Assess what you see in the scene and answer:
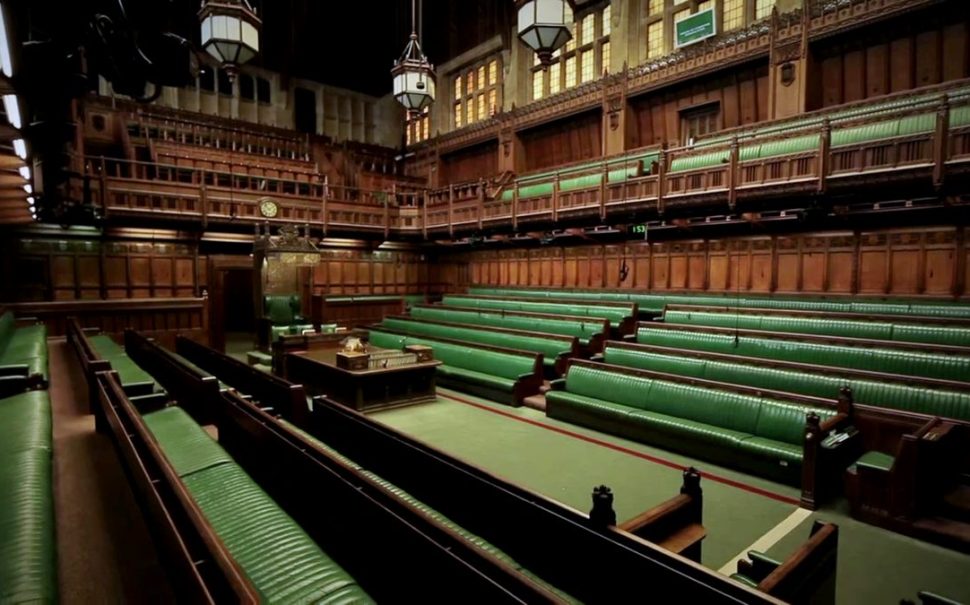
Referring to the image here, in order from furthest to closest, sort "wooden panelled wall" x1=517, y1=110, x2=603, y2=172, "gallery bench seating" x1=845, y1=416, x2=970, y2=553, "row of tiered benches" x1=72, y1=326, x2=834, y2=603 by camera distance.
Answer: "wooden panelled wall" x1=517, y1=110, x2=603, y2=172, "gallery bench seating" x1=845, y1=416, x2=970, y2=553, "row of tiered benches" x1=72, y1=326, x2=834, y2=603

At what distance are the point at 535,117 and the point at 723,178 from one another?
23.5 feet

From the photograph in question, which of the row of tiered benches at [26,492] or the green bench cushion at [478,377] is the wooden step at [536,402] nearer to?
the green bench cushion at [478,377]

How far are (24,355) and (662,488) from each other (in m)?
5.76

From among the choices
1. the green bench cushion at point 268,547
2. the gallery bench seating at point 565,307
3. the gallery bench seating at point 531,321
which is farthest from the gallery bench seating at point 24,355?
the gallery bench seating at point 565,307

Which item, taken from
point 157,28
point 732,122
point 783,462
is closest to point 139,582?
point 157,28

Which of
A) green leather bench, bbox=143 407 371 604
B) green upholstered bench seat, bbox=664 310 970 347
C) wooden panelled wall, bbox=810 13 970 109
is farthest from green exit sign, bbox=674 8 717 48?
green leather bench, bbox=143 407 371 604

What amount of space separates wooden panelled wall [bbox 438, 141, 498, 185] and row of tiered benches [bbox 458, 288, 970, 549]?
9808 millimetres

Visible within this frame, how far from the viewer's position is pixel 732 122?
10258mm

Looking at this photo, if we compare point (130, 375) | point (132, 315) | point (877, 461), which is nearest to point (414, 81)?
point (130, 375)

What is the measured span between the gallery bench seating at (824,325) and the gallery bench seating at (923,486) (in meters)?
2.22

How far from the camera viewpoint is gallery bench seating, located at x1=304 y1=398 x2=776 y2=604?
1.57m

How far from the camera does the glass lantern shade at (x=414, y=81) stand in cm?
651

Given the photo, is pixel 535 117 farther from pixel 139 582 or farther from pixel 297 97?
pixel 139 582

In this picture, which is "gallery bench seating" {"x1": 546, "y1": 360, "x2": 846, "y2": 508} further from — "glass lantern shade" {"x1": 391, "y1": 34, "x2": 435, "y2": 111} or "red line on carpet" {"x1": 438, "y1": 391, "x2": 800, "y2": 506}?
"glass lantern shade" {"x1": 391, "y1": 34, "x2": 435, "y2": 111}
